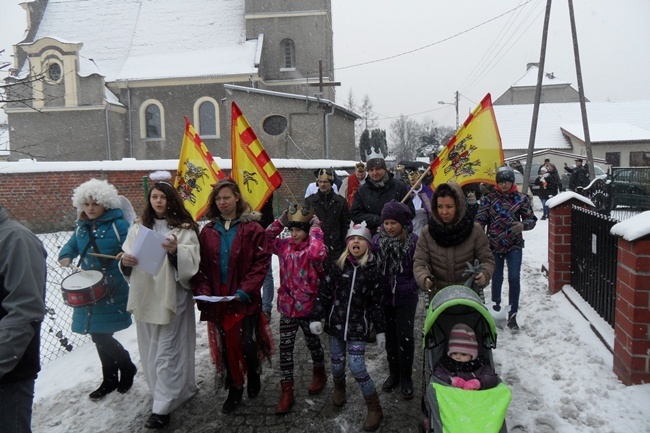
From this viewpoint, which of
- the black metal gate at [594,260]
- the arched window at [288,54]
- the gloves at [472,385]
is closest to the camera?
the gloves at [472,385]

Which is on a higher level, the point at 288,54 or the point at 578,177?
the point at 288,54

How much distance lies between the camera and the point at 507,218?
5.73m

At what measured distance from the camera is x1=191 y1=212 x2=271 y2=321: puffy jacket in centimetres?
414

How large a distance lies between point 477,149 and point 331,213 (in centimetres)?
198

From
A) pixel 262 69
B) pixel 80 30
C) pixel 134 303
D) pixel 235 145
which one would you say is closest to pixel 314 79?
pixel 262 69

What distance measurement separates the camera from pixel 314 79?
33.9 meters

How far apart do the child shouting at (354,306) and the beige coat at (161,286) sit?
116 centimetres

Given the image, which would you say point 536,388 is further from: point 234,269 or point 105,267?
point 105,267

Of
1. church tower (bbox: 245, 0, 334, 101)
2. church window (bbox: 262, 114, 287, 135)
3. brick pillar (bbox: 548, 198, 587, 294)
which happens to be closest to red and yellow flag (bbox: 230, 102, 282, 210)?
brick pillar (bbox: 548, 198, 587, 294)

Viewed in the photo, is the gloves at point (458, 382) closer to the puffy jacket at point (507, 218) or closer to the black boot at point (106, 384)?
the puffy jacket at point (507, 218)

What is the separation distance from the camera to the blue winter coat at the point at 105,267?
432cm

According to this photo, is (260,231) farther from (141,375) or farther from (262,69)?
(262,69)

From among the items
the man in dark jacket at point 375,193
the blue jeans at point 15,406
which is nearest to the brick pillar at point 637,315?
the man in dark jacket at point 375,193

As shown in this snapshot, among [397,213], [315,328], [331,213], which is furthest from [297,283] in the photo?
[331,213]
